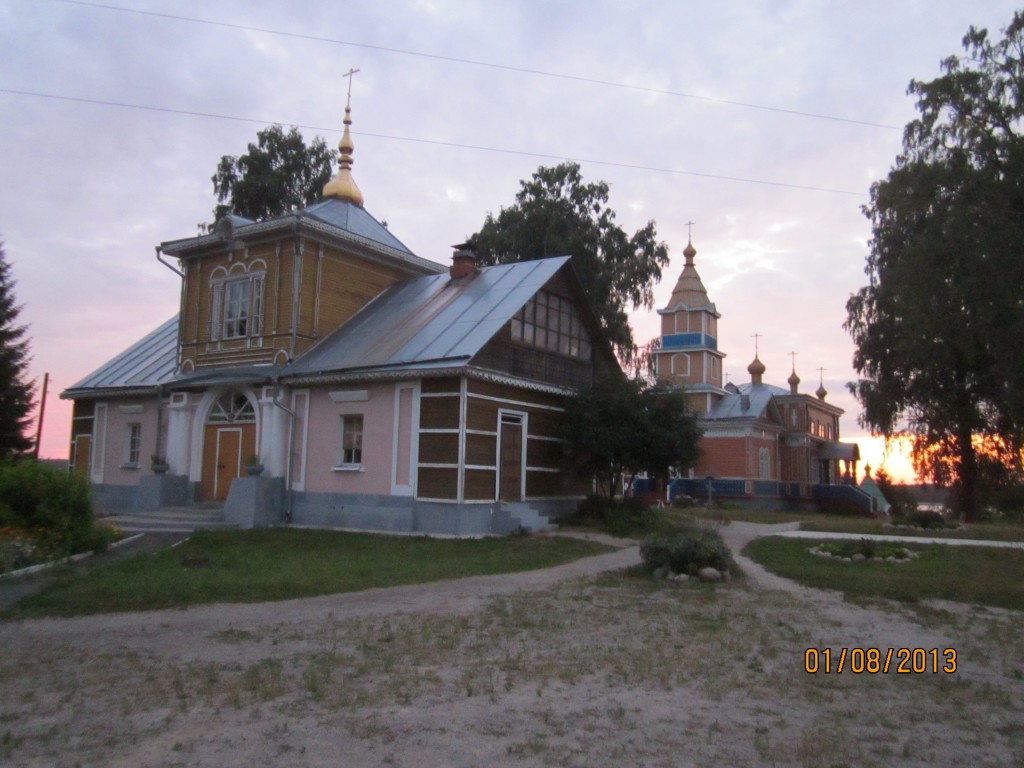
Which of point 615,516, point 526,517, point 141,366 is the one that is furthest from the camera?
point 141,366

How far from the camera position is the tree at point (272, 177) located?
3706 cm

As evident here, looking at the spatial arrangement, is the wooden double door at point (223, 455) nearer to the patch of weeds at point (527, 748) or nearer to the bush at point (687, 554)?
the bush at point (687, 554)

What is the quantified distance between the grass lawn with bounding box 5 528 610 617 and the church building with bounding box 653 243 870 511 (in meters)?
22.9

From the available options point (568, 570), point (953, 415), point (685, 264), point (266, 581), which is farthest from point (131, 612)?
point (685, 264)

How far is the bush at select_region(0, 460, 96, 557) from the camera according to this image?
47.3ft

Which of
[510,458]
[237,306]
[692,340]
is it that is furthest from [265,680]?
[692,340]

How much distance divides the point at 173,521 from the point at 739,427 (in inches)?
1136

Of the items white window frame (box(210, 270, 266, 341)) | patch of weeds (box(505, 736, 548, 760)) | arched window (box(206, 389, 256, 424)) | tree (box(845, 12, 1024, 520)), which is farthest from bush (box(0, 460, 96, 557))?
tree (box(845, 12, 1024, 520))

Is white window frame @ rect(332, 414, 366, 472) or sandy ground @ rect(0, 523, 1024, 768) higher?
white window frame @ rect(332, 414, 366, 472)

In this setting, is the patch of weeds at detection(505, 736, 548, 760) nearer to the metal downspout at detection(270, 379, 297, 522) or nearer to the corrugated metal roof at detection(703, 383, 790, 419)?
the metal downspout at detection(270, 379, 297, 522)

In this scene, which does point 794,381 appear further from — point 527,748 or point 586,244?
point 527,748

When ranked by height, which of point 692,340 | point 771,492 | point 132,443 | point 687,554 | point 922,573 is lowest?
point 922,573

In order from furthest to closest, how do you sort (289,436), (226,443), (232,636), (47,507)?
A: (226,443)
(289,436)
(47,507)
(232,636)

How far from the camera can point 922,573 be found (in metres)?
13.1
